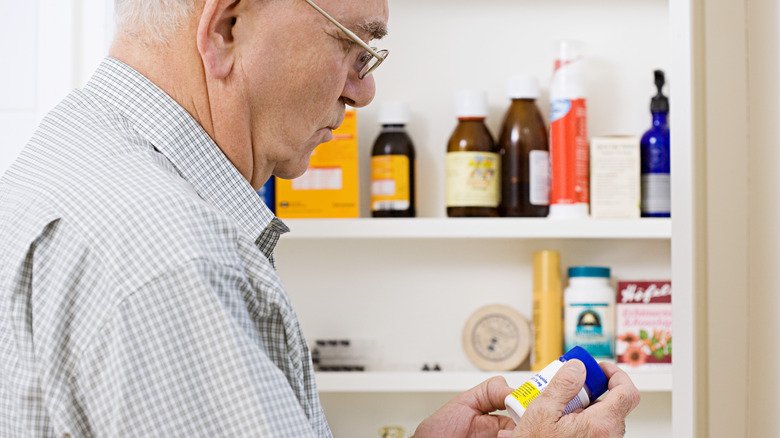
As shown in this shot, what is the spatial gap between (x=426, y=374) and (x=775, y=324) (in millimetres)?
578

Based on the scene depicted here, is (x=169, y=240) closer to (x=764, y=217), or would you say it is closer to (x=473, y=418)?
(x=473, y=418)

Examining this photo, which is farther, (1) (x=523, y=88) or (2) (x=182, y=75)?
(1) (x=523, y=88)

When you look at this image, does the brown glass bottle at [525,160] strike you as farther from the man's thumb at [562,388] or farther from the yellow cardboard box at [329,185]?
the man's thumb at [562,388]

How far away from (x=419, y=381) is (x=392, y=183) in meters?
0.30

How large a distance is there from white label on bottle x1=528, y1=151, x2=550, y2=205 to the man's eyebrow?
0.66 meters

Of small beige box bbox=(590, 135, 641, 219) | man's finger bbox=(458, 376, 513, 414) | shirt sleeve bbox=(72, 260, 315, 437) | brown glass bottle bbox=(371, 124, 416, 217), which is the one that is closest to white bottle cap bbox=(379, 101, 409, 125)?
brown glass bottle bbox=(371, 124, 416, 217)

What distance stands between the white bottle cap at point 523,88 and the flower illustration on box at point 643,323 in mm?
327

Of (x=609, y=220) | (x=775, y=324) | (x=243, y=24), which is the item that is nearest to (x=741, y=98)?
(x=775, y=324)

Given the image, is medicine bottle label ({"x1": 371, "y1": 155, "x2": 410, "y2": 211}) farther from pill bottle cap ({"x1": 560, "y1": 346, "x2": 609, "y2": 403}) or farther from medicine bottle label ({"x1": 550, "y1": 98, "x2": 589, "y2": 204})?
pill bottle cap ({"x1": 560, "y1": 346, "x2": 609, "y2": 403})

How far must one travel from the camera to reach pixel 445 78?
145 centimetres

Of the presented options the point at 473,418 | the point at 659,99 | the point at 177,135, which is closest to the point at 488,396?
the point at 473,418

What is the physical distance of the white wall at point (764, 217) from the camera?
852mm

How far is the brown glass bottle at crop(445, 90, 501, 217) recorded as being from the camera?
1335mm

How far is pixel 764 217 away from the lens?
887mm
